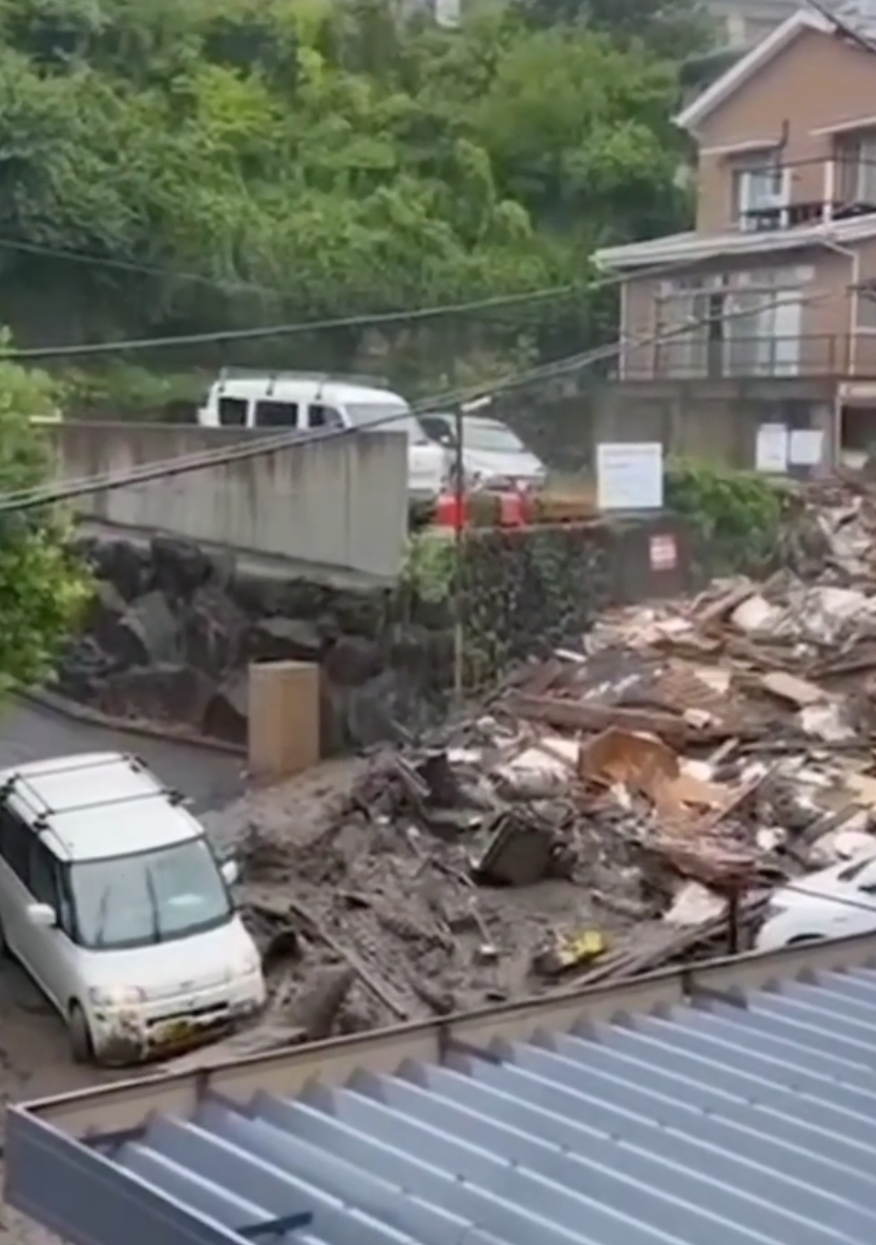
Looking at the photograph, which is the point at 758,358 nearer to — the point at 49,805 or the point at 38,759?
the point at 38,759

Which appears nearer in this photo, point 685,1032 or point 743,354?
point 685,1032

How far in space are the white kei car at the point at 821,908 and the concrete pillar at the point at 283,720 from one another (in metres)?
7.02

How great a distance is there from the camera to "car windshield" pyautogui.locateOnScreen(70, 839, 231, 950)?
11.8 metres

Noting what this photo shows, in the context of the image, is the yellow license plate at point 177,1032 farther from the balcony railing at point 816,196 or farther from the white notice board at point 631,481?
the balcony railing at point 816,196

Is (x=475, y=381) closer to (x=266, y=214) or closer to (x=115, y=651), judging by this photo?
(x=266, y=214)

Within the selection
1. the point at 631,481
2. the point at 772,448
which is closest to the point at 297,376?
the point at 631,481

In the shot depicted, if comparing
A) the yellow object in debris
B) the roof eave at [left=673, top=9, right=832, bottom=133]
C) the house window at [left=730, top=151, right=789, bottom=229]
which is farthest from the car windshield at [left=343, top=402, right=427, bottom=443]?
the yellow object in debris

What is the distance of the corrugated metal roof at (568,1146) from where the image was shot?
3.35 m

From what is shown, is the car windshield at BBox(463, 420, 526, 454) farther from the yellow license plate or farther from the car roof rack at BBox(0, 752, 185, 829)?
the yellow license plate

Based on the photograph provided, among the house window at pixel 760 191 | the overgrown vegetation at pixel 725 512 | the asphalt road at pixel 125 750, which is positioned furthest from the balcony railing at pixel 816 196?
the asphalt road at pixel 125 750

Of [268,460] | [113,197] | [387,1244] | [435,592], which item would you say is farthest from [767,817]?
[113,197]

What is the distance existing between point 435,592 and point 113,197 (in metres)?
10.8

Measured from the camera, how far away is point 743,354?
82.9 ft

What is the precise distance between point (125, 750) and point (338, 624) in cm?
271
